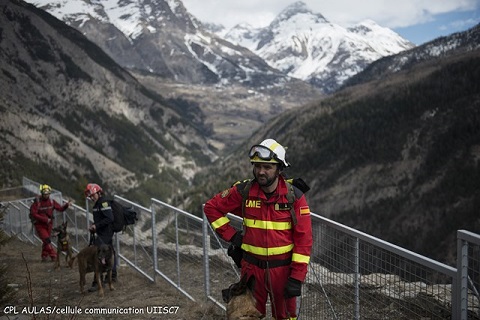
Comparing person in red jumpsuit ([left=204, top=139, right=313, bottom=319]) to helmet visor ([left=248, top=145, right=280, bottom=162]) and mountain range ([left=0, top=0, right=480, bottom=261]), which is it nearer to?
helmet visor ([left=248, top=145, right=280, bottom=162])

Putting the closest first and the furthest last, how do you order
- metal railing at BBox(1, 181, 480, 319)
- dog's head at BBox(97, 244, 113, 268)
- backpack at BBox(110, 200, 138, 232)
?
metal railing at BBox(1, 181, 480, 319) < dog's head at BBox(97, 244, 113, 268) < backpack at BBox(110, 200, 138, 232)

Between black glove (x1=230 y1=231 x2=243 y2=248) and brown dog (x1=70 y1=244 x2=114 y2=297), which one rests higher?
black glove (x1=230 y1=231 x2=243 y2=248)

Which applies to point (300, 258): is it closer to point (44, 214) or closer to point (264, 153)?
point (264, 153)

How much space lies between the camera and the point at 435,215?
8575cm

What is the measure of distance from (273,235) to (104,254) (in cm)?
586

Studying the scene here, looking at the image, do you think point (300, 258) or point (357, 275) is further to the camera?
point (357, 275)

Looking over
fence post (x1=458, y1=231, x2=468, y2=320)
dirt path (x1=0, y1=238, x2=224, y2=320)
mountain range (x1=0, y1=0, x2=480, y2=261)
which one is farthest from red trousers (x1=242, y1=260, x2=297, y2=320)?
mountain range (x1=0, y1=0, x2=480, y2=261)

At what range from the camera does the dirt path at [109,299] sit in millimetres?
9562

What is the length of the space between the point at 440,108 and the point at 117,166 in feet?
393

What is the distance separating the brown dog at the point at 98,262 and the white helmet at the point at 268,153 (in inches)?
235

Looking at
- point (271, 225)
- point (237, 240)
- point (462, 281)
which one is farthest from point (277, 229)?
point (462, 281)

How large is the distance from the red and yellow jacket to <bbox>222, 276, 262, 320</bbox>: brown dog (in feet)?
1.47

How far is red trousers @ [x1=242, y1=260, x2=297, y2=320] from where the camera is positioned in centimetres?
642

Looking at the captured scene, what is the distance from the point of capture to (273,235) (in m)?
6.36
